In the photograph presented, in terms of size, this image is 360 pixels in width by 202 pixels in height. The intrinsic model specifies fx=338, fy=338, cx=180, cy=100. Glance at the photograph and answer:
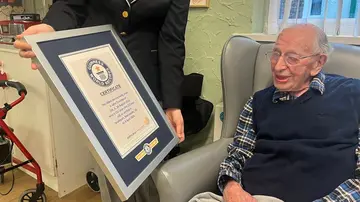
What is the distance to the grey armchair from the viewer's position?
1061 millimetres

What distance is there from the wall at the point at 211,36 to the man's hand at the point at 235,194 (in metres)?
0.88

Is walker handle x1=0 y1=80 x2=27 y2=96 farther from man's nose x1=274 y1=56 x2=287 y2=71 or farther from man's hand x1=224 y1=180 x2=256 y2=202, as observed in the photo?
man's nose x1=274 y1=56 x2=287 y2=71

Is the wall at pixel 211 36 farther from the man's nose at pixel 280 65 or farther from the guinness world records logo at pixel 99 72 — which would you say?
the guinness world records logo at pixel 99 72

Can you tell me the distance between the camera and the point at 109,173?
31.1 inches

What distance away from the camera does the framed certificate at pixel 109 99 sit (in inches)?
30.8

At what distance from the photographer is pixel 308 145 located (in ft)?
3.48

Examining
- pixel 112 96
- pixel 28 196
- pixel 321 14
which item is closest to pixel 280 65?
pixel 112 96

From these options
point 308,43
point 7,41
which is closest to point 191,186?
point 308,43

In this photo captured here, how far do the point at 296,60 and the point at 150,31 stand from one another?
0.49 metres

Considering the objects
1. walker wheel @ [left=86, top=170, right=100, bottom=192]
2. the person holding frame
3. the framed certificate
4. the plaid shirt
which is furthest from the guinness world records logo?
walker wheel @ [left=86, top=170, right=100, bottom=192]

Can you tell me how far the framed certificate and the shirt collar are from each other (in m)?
0.39

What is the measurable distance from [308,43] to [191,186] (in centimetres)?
60

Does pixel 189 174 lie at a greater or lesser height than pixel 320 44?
lesser

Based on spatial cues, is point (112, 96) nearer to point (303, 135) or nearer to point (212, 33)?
point (303, 135)
